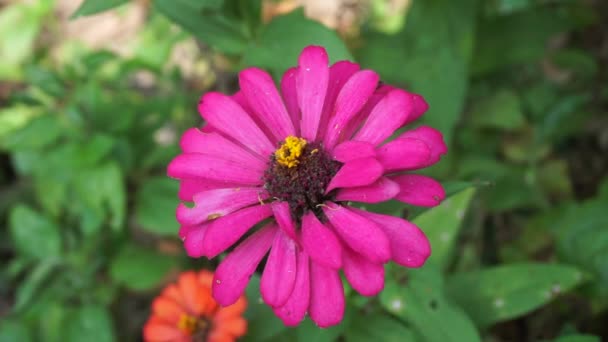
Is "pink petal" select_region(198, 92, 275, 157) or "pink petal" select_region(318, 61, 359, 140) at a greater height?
"pink petal" select_region(318, 61, 359, 140)

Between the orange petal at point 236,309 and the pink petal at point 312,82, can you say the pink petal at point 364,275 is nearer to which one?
the pink petal at point 312,82

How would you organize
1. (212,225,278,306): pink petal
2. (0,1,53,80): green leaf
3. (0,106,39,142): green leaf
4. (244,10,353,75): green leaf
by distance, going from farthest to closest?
1. (0,1,53,80): green leaf
2. (0,106,39,142): green leaf
3. (244,10,353,75): green leaf
4. (212,225,278,306): pink petal

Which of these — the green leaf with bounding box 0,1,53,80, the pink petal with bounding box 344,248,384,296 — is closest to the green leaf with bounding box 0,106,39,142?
the green leaf with bounding box 0,1,53,80

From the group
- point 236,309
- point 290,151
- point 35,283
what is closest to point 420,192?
point 290,151

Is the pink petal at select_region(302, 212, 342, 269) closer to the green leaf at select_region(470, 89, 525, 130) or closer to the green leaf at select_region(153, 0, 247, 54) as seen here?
the green leaf at select_region(153, 0, 247, 54)

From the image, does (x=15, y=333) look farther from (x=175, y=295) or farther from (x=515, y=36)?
(x=515, y=36)

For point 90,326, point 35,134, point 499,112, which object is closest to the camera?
point 35,134
